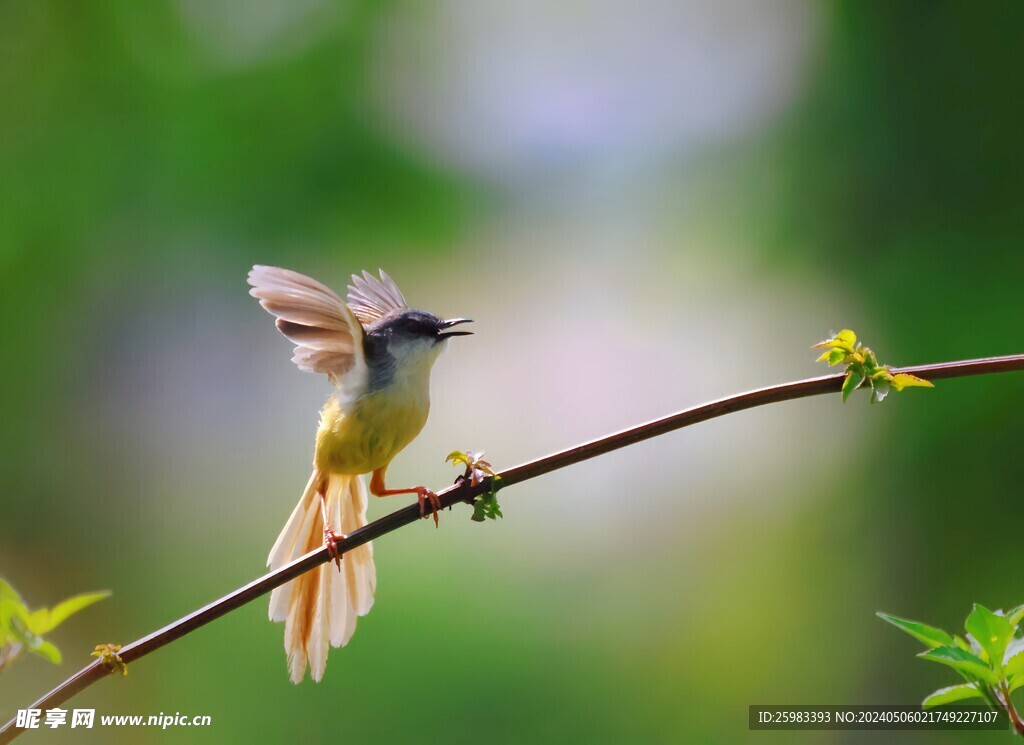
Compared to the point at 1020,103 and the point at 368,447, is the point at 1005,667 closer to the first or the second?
the point at 368,447

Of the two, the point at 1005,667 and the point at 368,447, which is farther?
the point at 368,447

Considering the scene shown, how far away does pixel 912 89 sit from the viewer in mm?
4559

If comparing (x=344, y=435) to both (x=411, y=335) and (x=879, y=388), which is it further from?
(x=879, y=388)

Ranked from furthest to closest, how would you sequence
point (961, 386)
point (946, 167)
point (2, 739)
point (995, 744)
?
point (946, 167) → point (961, 386) → point (995, 744) → point (2, 739)

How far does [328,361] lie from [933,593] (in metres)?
3.43

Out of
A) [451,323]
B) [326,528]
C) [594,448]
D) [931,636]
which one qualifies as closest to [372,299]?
[451,323]

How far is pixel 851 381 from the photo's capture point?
938 mm

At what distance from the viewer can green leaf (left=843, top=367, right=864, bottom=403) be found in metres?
0.93

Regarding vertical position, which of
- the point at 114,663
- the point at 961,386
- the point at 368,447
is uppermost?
the point at 961,386

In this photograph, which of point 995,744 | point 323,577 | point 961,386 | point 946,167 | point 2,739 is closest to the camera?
point 2,739

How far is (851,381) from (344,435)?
112cm

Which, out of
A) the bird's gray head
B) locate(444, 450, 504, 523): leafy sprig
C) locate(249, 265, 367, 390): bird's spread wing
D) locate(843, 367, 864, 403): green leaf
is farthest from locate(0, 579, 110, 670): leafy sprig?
the bird's gray head

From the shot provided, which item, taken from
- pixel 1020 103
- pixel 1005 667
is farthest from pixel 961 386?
pixel 1005 667

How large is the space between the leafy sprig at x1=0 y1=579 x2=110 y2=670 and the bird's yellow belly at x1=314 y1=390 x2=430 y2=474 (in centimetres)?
95
